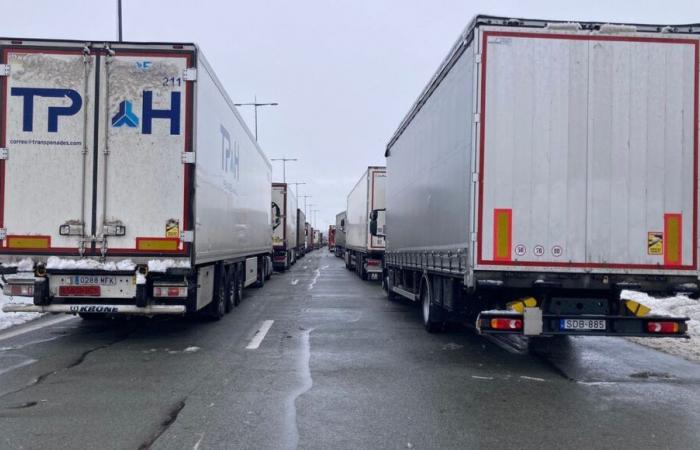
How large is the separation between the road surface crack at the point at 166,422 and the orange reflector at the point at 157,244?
10.4 ft

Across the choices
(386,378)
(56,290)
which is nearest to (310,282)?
Result: (56,290)

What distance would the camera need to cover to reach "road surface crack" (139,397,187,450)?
4.76 metres

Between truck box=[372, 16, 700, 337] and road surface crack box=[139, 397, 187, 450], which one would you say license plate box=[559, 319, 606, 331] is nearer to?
truck box=[372, 16, 700, 337]

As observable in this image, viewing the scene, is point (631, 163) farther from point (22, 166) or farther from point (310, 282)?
point (310, 282)

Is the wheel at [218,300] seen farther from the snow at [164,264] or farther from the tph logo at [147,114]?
the tph logo at [147,114]

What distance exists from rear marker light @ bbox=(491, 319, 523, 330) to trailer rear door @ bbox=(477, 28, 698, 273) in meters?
0.63

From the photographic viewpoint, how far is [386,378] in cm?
707

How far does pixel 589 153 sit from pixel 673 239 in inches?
55.0

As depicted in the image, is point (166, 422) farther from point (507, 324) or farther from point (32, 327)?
point (32, 327)

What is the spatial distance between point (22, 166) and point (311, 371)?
4.95 metres

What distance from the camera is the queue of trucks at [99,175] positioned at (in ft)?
28.4

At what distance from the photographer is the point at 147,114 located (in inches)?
348

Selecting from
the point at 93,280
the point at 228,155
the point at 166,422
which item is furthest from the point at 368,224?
the point at 166,422

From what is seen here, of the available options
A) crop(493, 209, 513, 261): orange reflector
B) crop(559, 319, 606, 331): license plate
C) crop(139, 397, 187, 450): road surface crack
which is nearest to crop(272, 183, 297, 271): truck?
crop(493, 209, 513, 261): orange reflector
